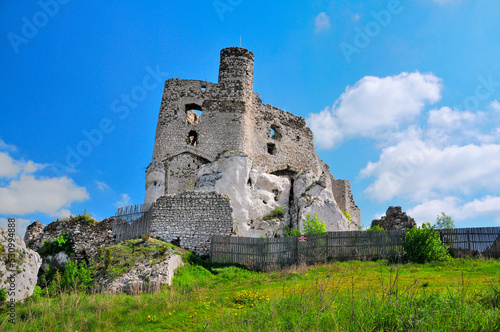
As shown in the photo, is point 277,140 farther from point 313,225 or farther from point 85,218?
point 85,218

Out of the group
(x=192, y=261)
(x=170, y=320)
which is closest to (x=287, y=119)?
(x=192, y=261)

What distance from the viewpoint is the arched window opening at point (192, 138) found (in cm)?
2561

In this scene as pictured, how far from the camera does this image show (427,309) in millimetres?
6215

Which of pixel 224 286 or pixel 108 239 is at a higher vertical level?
pixel 108 239

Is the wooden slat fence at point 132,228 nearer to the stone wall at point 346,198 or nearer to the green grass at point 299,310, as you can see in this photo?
the green grass at point 299,310

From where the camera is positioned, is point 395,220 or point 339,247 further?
point 395,220

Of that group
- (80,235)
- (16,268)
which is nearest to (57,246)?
(80,235)

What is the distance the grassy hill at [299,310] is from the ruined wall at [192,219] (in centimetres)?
492

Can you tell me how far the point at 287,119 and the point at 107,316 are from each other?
874 inches

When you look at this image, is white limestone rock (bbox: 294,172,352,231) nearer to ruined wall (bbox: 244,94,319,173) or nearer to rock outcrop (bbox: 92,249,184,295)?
ruined wall (bbox: 244,94,319,173)

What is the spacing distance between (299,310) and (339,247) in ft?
29.3

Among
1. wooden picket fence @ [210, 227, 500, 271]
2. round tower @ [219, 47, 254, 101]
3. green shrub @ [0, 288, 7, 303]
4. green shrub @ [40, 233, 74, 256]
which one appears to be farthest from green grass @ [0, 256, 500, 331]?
round tower @ [219, 47, 254, 101]

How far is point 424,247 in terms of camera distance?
47.2 ft

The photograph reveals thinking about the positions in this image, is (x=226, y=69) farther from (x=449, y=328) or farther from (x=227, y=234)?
(x=449, y=328)
